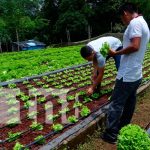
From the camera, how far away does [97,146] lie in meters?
4.95

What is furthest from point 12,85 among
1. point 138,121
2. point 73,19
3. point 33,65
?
point 73,19

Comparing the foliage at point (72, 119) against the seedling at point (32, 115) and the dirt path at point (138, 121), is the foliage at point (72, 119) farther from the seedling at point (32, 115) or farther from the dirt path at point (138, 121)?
the seedling at point (32, 115)

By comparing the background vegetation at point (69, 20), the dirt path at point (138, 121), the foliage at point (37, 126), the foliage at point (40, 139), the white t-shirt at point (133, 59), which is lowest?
the dirt path at point (138, 121)

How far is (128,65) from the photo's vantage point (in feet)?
15.8

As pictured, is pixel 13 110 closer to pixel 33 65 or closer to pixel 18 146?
pixel 18 146

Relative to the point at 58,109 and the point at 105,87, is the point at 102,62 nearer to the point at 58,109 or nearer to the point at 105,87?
the point at 58,109

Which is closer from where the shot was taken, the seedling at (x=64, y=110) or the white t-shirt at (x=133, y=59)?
the white t-shirt at (x=133, y=59)

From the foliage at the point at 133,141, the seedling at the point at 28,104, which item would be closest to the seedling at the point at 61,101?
the seedling at the point at 28,104

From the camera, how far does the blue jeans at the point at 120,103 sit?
4844 millimetres

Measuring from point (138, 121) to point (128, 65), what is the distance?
1.59 metres

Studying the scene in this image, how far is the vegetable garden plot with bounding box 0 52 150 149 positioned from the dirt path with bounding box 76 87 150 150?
1.26ft

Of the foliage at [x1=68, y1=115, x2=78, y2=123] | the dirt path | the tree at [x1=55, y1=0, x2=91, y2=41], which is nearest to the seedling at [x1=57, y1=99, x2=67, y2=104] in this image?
the foliage at [x1=68, y1=115, x2=78, y2=123]

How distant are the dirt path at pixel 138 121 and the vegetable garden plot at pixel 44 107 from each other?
38 centimetres

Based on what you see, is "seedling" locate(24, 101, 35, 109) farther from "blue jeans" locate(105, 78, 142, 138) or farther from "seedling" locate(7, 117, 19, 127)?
"blue jeans" locate(105, 78, 142, 138)
